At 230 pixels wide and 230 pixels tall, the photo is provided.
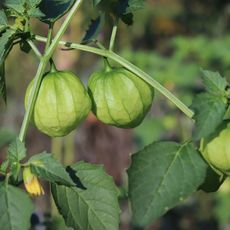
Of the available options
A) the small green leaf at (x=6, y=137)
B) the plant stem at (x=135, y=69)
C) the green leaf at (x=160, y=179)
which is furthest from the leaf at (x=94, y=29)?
the small green leaf at (x=6, y=137)

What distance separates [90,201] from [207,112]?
193 mm

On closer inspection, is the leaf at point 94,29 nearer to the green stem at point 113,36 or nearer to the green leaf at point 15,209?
the green stem at point 113,36

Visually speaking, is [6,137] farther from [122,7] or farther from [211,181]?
[211,181]

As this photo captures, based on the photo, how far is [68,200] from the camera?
Answer: 3.34 ft

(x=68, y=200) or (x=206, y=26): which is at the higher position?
(x=68, y=200)

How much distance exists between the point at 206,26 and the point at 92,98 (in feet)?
20.1

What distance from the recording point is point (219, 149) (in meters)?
1.01

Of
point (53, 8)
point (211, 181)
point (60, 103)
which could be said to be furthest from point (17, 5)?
point (211, 181)

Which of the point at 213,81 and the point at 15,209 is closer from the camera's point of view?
the point at 15,209

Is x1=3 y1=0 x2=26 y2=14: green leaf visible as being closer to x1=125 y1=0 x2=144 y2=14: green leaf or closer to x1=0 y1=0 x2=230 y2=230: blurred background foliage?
A: x1=125 y1=0 x2=144 y2=14: green leaf

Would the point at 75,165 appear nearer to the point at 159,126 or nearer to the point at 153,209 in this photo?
the point at 153,209

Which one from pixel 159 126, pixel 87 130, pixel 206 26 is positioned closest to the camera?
pixel 159 126

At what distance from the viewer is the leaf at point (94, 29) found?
125cm

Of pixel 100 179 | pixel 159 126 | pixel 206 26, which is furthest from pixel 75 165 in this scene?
pixel 206 26
